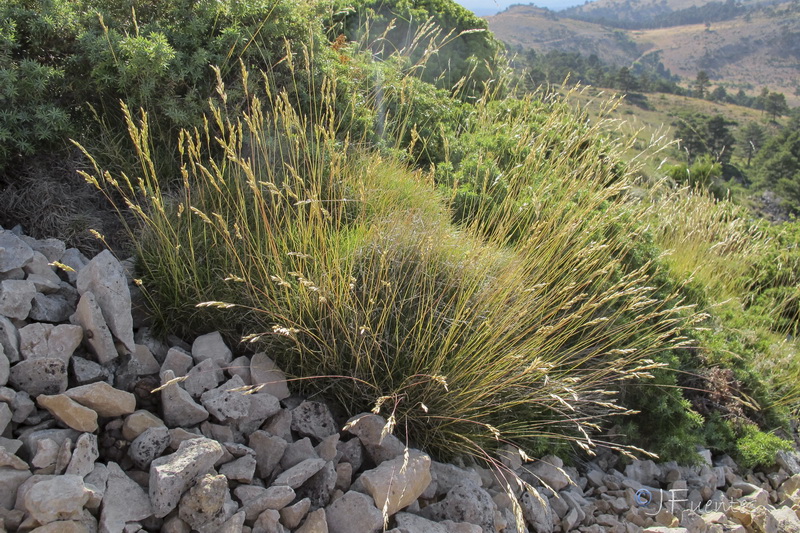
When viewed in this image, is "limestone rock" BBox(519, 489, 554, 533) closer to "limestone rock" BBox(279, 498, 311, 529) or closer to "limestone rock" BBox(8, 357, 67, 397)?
"limestone rock" BBox(279, 498, 311, 529)

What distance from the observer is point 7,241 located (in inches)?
109

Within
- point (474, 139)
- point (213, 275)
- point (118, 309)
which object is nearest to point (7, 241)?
point (118, 309)

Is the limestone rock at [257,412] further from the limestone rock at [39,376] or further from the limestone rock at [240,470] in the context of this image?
the limestone rock at [39,376]

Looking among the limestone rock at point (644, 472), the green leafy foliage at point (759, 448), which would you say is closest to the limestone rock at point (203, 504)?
the limestone rock at point (644, 472)

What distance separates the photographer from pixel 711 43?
4584 inches

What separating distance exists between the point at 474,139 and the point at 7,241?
3.61 metres

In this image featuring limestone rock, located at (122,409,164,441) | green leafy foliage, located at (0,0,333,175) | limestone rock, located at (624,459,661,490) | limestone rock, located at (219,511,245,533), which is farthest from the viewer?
limestone rock, located at (624,459,661,490)

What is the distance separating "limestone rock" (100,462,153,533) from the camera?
79.5 inches

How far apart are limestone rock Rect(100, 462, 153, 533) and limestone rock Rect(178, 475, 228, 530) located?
0.13 metres

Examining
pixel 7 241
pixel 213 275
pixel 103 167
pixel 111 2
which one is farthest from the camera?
pixel 111 2

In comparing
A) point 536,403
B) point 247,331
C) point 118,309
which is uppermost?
point 118,309

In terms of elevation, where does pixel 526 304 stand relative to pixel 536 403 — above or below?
above

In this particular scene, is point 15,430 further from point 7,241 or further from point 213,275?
point 213,275

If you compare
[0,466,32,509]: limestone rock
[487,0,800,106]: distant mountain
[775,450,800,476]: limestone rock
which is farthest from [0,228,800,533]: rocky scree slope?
[487,0,800,106]: distant mountain
